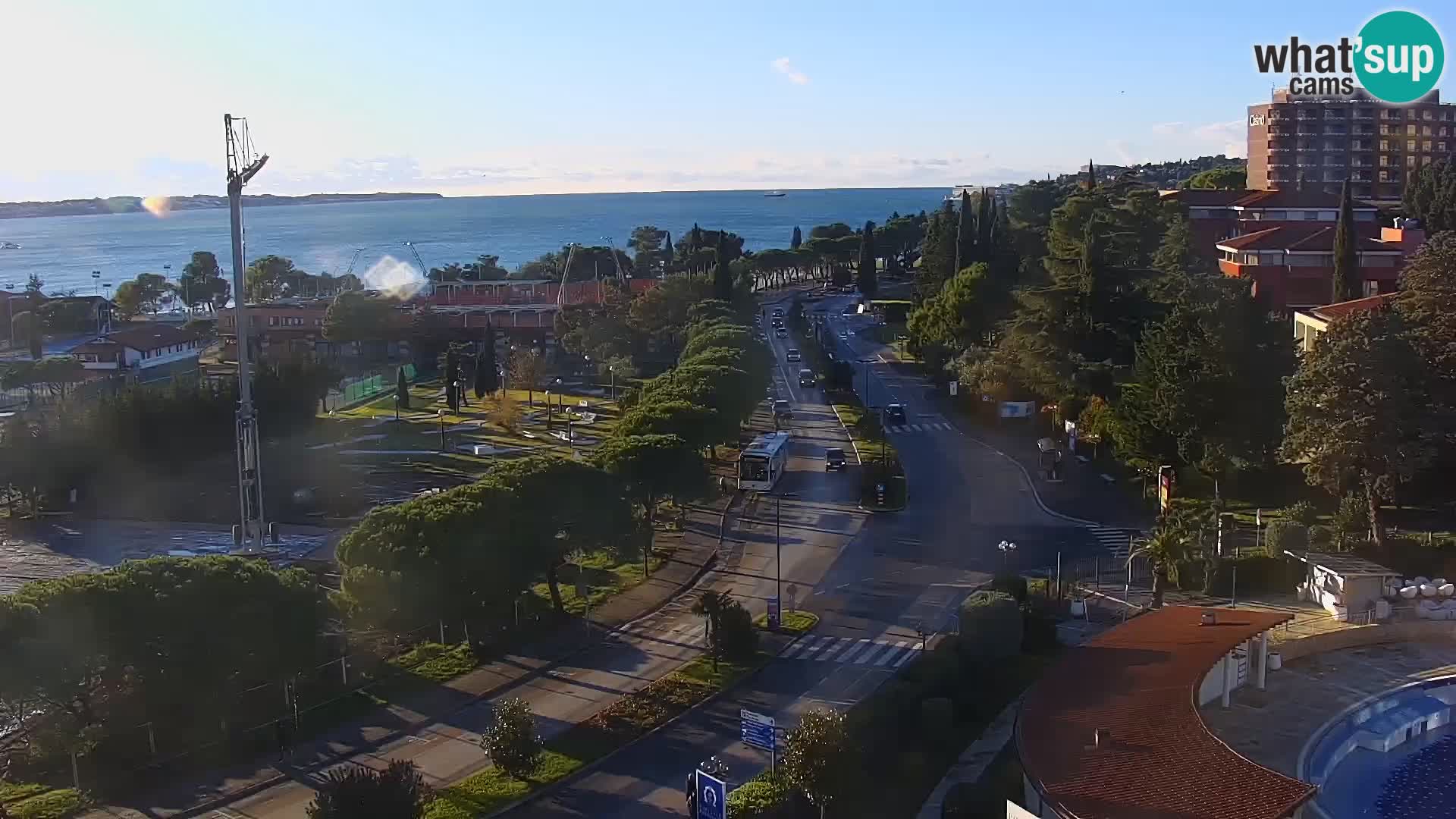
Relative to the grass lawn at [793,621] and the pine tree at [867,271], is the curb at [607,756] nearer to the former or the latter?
the grass lawn at [793,621]

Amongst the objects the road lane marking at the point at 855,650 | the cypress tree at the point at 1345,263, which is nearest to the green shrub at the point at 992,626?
the road lane marking at the point at 855,650

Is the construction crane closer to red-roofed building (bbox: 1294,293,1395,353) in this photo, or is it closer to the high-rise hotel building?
red-roofed building (bbox: 1294,293,1395,353)

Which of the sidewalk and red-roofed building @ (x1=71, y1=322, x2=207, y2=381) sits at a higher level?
red-roofed building @ (x1=71, y1=322, x2=207, y2=381)

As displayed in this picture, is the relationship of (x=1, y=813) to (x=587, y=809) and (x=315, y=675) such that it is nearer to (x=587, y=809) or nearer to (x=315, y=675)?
(x=315, y=675)

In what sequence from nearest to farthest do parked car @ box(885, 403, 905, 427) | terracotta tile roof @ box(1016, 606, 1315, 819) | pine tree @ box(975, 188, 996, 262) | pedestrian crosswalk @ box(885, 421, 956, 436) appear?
1. terracotta tile roof @ box(1016, 606, 1315, 819)
2. pedestrian crosswalk @ box(885, 421, 956, 436)
3. parked car @ box(885, 403, 905, 427)
4. pine tree @ box(975, 188, 996, 262)

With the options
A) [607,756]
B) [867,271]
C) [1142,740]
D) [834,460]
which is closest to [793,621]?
[607,756]

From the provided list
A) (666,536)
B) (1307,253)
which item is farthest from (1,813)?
(1307,253)

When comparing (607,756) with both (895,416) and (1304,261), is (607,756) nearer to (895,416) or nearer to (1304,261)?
(895,416)

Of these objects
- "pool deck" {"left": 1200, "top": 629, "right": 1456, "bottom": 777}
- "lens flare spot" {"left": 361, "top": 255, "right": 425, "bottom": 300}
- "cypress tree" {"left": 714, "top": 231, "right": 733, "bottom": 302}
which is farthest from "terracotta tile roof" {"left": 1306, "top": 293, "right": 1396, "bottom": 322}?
"lens flare spot" {"left": 361, "top": 255, "right": 425, "bottom": 300}
